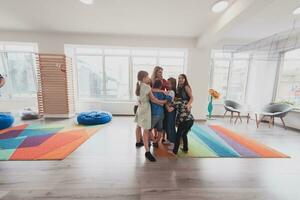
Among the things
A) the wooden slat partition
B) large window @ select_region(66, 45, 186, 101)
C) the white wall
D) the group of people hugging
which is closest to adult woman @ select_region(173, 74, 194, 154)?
the group of people hugging

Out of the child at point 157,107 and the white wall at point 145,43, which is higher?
the white wall at point 145,43

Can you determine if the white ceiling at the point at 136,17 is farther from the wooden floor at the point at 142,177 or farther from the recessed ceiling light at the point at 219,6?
the wooden floor at the point at 142,177

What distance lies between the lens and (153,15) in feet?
12.9

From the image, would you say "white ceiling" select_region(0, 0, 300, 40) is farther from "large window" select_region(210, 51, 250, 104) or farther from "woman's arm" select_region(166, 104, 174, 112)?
"woman's arm" select_region(166, 104, 174, 112)

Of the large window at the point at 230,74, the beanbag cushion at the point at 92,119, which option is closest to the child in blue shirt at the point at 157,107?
the beanbag cushion at the point at 92,119

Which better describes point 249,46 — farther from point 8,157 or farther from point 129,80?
point 8,157

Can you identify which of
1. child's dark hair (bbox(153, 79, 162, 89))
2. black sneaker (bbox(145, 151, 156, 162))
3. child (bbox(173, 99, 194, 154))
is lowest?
black sneaker (bbox(145, 151, 156, 162))

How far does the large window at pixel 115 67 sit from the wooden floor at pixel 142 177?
3848mm

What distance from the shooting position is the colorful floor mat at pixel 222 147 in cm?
288

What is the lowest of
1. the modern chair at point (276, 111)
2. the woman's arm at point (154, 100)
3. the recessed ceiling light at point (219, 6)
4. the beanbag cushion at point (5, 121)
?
the beanbag cushion at point (5, 121)

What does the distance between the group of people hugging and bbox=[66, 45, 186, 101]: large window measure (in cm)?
373

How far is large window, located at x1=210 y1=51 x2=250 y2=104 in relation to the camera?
6.39 metres

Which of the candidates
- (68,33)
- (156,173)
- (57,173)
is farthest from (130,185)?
(68,33)

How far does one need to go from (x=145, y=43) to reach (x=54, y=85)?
3522 millimetres
